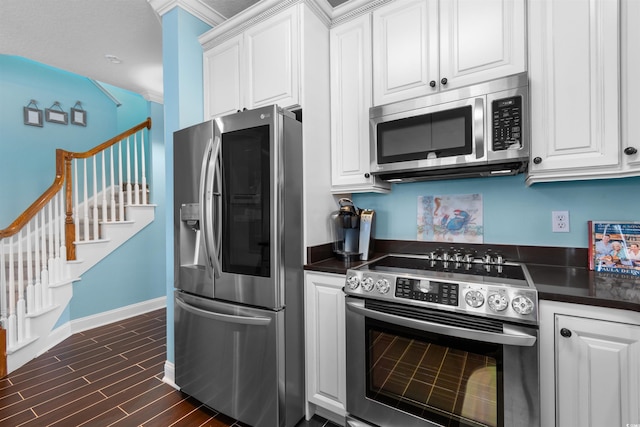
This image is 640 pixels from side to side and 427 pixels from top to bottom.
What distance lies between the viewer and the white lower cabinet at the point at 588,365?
1114mm

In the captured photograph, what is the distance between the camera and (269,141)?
172cm

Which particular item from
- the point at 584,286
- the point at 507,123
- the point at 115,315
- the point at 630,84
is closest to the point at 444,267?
the point at 584,286

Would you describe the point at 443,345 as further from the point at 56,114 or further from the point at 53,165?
the point at 56,114

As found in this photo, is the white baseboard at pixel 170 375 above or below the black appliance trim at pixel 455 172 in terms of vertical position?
below

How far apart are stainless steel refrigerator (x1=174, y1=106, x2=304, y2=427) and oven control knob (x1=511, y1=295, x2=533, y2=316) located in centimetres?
112

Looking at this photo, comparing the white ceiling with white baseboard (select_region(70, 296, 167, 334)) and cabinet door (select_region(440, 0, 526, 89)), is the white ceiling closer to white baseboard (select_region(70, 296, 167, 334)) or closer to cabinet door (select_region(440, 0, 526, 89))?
cabinet door (select_region(440, 0, 526, 89))

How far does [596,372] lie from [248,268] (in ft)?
5.40

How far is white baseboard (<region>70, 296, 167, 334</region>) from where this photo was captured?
3326 mm

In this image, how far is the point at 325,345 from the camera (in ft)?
6.00

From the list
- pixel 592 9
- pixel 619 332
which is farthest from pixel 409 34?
pixel 619 332

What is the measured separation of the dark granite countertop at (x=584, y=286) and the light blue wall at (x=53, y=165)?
10.3 ft

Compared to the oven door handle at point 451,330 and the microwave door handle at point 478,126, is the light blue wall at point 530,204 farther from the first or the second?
the oven door handle at point 451,330

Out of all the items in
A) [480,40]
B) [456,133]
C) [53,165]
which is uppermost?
[480,40]

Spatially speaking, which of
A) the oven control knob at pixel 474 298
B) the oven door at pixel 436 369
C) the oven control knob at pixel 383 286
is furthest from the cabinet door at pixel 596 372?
the oven control knob at pixel 383 286
